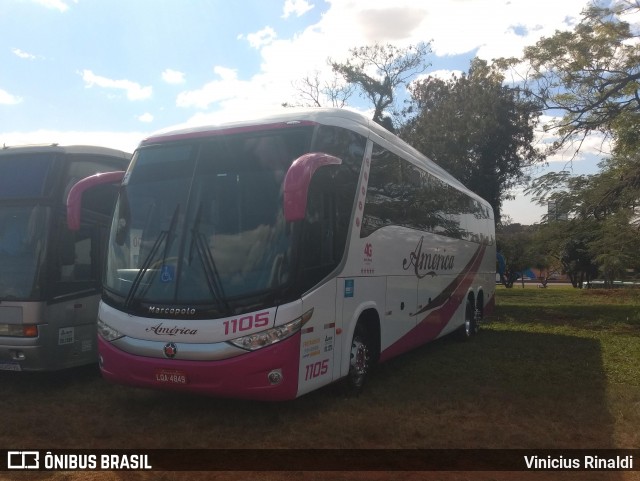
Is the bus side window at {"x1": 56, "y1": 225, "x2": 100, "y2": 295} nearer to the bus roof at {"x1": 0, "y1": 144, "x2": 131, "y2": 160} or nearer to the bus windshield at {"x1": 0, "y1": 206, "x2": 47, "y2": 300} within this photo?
the bus windshield at {"x1": 0, "y1": 206, "x2": 47, "y2": 300}

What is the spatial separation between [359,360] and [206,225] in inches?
108

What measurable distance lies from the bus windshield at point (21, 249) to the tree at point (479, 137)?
17220 mm

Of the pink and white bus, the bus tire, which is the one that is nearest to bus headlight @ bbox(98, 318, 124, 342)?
the pink and white bus

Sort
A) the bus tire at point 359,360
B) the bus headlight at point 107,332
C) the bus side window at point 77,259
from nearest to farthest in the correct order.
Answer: the bus headlight at point 107,332
the bus tire at point 359,360
the bus side window at point 77,259

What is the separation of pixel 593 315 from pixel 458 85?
11.1m

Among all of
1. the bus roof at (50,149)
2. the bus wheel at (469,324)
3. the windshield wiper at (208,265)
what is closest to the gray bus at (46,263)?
the bus roof at (50,149)

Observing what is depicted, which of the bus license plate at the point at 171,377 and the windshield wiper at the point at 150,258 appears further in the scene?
the windshield wiper at the point at 150,258

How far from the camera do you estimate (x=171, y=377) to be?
612cm

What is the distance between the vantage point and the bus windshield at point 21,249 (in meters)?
7.68

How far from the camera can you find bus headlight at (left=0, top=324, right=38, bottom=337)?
7.55m

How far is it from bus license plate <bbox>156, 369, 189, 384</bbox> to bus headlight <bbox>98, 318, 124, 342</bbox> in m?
0.69

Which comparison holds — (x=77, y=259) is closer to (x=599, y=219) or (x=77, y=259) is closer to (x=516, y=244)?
(x=599, y=219)

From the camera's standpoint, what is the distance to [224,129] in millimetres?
6957

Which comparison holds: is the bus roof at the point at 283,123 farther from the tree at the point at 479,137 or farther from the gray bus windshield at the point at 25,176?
the tree at the point at 479,137
